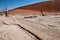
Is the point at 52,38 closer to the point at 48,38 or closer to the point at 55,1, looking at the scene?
the point at 48,38

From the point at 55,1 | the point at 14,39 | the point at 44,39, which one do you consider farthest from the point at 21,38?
the point at 55,1

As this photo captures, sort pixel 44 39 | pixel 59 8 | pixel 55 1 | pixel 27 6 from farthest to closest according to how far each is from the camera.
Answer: pixel 27 6
pixel 55 1
pixel 59 8
pixel 44 39

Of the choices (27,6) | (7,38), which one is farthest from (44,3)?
(7,38)

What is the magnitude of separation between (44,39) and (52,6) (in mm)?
19588

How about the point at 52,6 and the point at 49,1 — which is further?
the point at 49,1

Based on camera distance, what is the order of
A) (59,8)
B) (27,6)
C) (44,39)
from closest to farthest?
(44,39) → (59,8) → (27,6)

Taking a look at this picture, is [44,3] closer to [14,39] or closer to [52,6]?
[52,6]

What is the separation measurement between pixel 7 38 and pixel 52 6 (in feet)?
64.0

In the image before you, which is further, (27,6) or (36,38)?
(27,6)

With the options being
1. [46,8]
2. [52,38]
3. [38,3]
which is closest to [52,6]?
[46,8]

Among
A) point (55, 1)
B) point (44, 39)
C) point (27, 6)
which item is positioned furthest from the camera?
point (27, 6)

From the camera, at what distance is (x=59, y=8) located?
71.3 feet

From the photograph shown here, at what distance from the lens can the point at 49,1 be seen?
81.0 feet

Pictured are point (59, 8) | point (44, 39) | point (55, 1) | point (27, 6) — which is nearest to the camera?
point (44, 39)
